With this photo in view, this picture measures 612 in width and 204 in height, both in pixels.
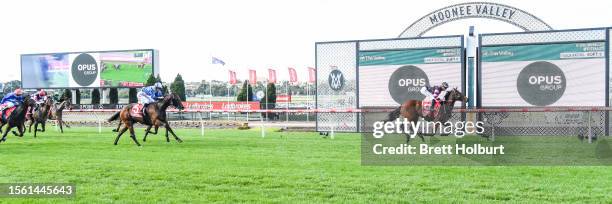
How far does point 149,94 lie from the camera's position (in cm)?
1686

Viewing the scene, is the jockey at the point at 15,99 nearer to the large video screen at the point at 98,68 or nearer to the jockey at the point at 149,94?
the jockey at the point at 149,94

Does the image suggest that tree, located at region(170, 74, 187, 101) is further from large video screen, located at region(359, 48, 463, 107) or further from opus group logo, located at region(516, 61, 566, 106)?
opus group logo, located at region(516, 61, 566, 106)

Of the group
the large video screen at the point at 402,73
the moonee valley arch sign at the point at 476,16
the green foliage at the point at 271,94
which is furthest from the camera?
the green foliage at the point at 271,94

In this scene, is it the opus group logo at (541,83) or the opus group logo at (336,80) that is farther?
the opus group logo at (336,80)

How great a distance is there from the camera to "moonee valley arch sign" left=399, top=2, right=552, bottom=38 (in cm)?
1870

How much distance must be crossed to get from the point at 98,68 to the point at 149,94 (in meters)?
28.6

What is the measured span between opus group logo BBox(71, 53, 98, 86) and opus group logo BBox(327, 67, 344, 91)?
28677 mm

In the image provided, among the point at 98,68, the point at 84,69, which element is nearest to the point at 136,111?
the point at 98,68

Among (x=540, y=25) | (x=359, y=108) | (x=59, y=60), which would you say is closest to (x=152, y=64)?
(x=59, y=60)

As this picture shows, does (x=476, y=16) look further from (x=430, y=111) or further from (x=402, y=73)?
(x=430, y=111)

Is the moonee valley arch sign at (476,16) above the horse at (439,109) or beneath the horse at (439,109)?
above

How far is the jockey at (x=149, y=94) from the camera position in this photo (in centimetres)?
1673

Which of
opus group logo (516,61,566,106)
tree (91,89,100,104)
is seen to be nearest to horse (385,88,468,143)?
opus group logo (516,61,566,106)

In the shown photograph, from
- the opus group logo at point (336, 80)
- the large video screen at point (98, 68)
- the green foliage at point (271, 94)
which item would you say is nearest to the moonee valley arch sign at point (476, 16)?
the opus group logo at point (336, 80)
